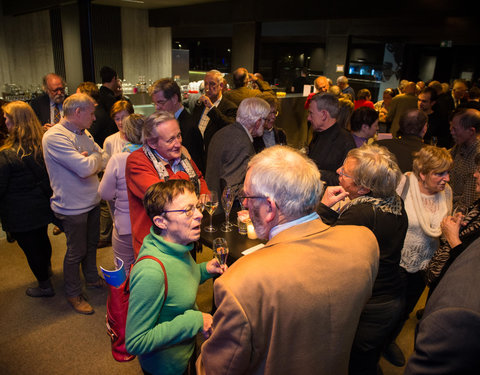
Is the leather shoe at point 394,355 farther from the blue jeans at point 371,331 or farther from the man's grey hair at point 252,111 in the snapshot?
the man's grey hair at point 252,111

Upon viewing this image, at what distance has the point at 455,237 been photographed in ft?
6.83

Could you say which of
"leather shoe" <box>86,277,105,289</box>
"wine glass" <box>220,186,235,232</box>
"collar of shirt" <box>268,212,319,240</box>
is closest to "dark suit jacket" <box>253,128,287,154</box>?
"wine glass" <box>220,186,235,232</box>

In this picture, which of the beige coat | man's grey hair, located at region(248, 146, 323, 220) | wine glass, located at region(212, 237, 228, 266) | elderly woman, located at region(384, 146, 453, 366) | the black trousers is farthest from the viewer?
the black trousers

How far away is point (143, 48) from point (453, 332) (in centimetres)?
1200

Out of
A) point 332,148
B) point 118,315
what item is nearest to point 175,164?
point 118,315

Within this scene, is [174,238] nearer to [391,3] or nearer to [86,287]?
[86,287]

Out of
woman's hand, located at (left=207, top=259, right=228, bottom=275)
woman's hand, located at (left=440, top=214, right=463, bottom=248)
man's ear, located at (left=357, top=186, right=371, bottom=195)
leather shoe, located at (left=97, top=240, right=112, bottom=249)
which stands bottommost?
leather shoe, located at (left=97, top=240, right=112, bottom=249)

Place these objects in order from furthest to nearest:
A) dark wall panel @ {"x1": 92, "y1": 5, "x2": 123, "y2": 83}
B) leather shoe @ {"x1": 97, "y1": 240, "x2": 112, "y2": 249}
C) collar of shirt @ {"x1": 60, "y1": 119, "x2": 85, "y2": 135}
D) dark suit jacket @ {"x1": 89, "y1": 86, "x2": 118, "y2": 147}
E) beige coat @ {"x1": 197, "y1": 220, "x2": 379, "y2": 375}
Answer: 1. dark wall panel @ {"x1": 92, "y1": 5, "x2": 123, "y2": 83}
2. dark suit jacket @ {"x1": 89, "y1": 86, "x2": 118, "y2": 147}
3. leather shoe @ {"x1": 97, "y1": 240, "x2": 112, "y2": 249}
4. collar of shirt @ {"x1": 60, "y1": 119, "x2": 85, "y2": 135}
5. beige coat @ {"x1": 197, "y1": 220, "x2": 379, "y2": 375}

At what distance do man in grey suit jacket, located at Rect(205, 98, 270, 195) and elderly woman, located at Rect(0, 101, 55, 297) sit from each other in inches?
53.4

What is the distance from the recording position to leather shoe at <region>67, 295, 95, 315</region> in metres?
2.96

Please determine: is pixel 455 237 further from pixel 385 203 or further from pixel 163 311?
pixel 163 311

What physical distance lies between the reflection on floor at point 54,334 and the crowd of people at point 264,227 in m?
0.14

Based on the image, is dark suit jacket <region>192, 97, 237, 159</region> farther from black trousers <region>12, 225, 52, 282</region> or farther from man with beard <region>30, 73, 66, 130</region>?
black trousers <region>12, 225, 52, 282</region>

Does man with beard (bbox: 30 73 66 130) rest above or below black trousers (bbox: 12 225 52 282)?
above
